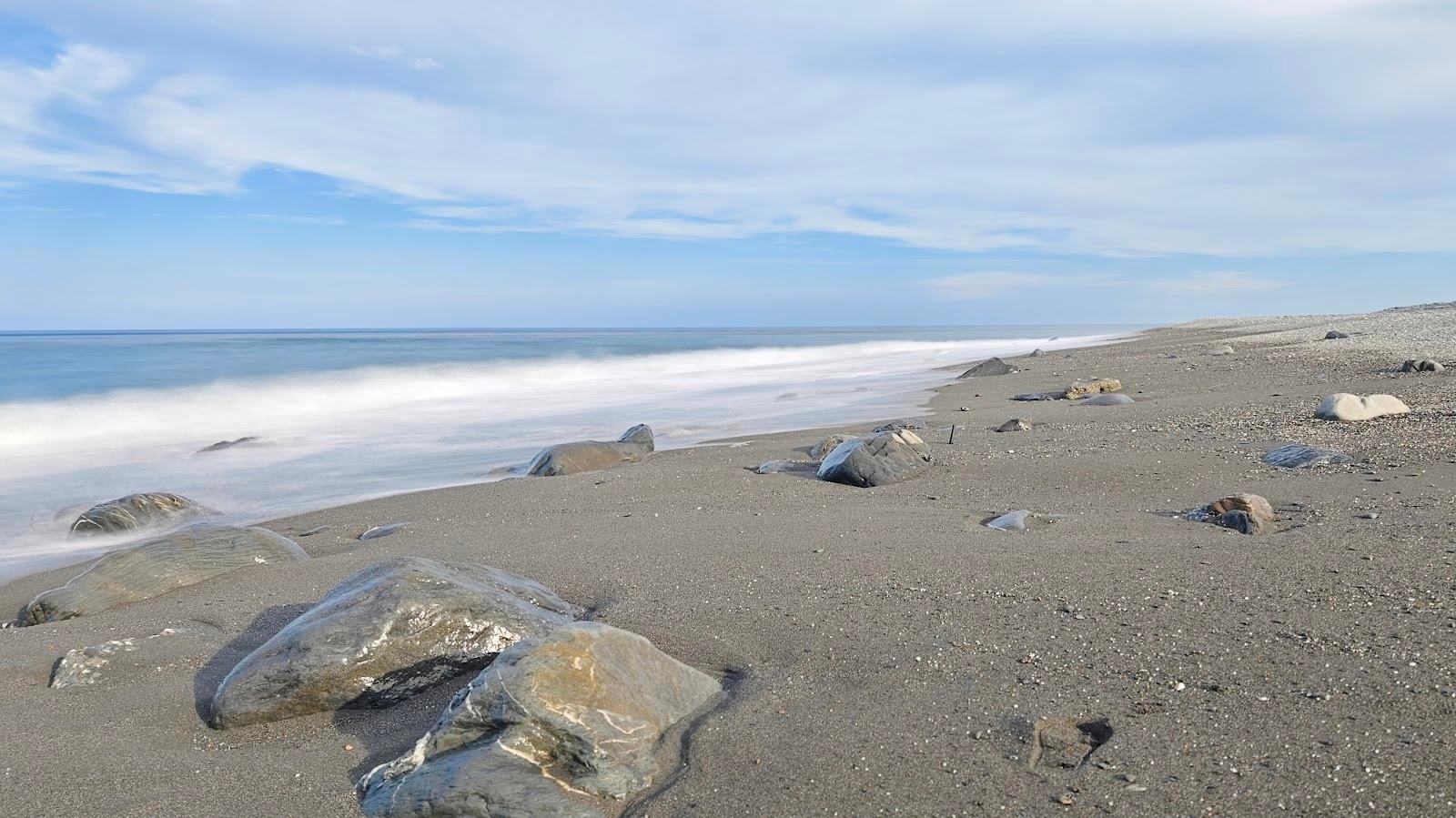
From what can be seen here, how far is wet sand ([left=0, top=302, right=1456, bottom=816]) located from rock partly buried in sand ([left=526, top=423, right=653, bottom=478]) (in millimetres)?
1600

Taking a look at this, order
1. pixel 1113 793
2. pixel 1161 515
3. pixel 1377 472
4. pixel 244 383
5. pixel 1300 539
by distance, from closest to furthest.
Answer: pixel 1113 793 → pixel 1300 539 → pixel 1161 515 → pixel 1377 472 → pixel 244 383

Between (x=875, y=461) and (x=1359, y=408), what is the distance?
3817 millimetres

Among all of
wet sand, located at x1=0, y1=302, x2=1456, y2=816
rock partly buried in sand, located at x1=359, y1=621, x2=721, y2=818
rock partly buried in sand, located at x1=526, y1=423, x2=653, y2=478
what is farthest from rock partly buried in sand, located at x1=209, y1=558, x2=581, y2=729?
rock partly buried in sand, located at x1=526, y1=423, x2=653, y2=478

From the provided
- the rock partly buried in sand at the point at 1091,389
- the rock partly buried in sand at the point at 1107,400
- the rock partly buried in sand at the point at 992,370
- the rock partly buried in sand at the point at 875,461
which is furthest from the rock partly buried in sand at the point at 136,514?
the rock partly buried in sand at the point at 992,370

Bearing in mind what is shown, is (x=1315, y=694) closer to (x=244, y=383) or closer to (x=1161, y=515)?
(x=1161, y=515)

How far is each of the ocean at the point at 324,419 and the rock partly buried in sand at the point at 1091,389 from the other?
1788 millimetres

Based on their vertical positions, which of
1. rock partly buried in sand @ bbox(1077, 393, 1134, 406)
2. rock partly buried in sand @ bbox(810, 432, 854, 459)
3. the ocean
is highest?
Answer: rock partly buried in sand @ bbox(1077, 393, 1134, 406)

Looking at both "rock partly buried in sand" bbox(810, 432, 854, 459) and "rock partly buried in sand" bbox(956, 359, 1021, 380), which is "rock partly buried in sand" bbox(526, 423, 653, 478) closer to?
"rock partly buried in sand" bbox(810, 432, 854, 459)

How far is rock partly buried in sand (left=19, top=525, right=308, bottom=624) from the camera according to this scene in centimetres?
429

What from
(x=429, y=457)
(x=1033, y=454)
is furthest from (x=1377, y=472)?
(x=429, y=457)

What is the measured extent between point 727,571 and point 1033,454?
322 cm

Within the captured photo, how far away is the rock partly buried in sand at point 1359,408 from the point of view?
668cm

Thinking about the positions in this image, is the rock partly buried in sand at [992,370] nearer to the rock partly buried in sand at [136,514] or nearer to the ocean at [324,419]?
the ocean at [324,419]

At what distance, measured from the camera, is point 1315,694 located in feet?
7.97
